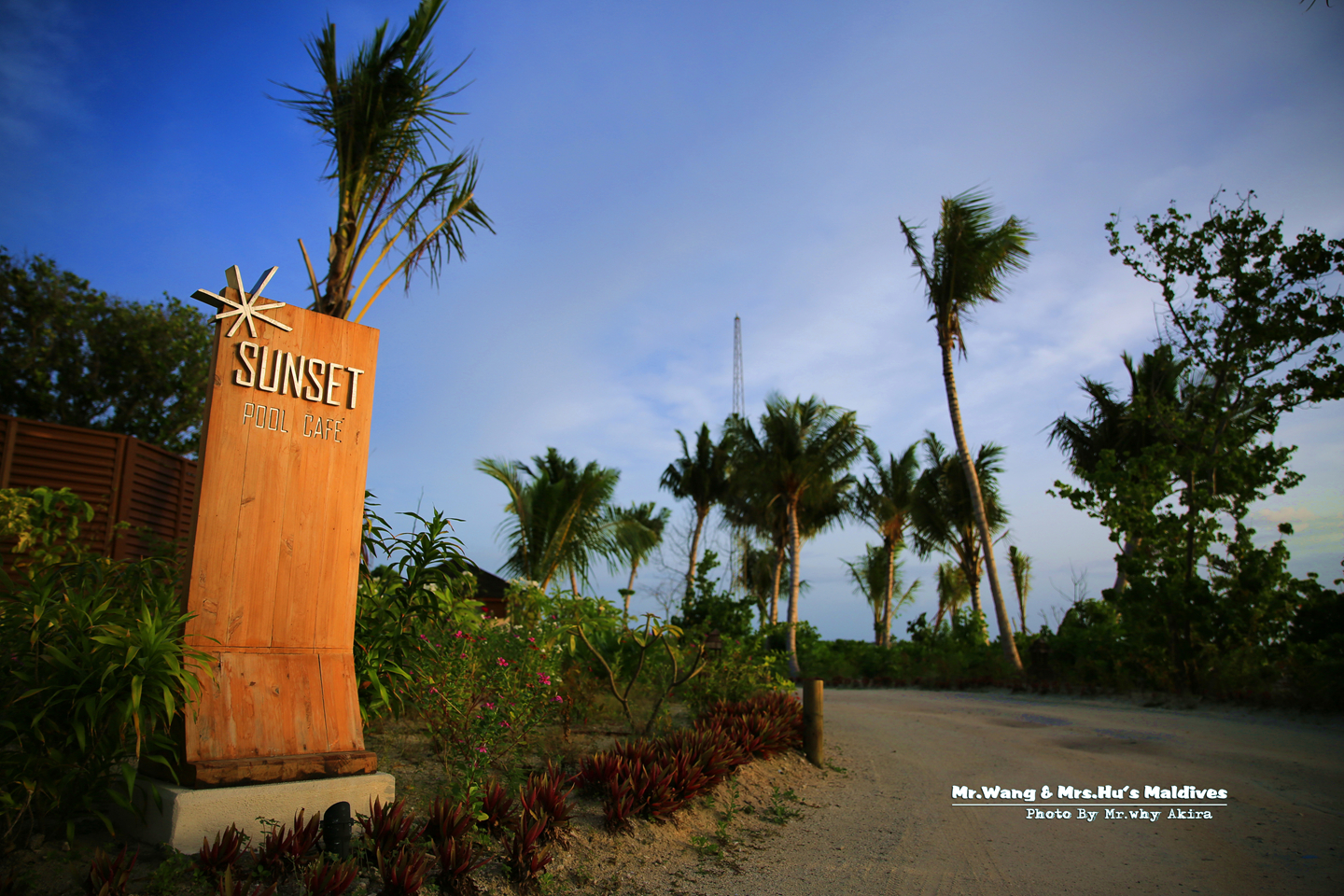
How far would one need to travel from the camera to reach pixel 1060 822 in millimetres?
5383

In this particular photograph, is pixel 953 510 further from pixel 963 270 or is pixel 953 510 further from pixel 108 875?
pixel 108 875

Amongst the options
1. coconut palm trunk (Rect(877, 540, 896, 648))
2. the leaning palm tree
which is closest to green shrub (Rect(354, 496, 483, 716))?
the leaning palm tree

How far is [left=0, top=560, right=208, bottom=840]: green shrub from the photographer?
2.99 meters

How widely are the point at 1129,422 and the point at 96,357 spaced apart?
23.6m

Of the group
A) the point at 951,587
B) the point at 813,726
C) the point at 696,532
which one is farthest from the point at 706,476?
the point at 813,726

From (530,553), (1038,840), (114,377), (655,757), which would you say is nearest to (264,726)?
(655,757)

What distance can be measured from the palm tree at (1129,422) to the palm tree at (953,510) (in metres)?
2.64

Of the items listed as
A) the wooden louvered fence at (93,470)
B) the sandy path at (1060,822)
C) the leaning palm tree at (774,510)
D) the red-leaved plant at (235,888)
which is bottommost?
the sandy path at (1060,822)

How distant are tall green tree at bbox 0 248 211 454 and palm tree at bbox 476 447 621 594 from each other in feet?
25.1

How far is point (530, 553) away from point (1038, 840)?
11.3m

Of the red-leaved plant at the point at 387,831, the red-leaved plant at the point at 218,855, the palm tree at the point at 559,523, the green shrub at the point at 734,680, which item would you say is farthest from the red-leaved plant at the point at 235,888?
the palm tree at the point at 559,523

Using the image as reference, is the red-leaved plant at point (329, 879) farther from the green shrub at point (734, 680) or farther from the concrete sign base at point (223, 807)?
the green shrub at point (734, 680)

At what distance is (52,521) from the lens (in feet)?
20.4

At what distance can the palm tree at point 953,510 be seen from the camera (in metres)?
21.0
